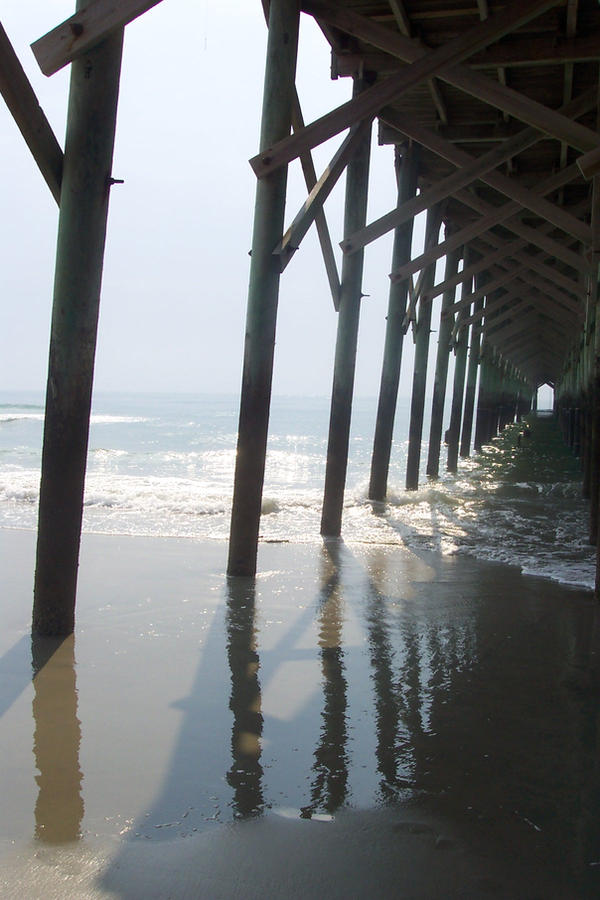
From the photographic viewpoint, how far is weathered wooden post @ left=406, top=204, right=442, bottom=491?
33.2ft

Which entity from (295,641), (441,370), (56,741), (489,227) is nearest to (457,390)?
(441,370)

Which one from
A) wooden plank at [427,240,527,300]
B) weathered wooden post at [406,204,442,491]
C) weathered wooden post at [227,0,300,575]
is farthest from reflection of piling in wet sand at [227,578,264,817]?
weathered wooden post at [406,204,442,491]

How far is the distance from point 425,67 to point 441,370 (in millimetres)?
8238

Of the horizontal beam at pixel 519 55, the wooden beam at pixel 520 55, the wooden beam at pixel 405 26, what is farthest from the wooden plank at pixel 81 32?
the horizontal beam at pixel 519 55

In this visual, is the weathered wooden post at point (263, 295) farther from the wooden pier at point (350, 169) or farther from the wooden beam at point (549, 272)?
the wooden beam at point (549, 272)

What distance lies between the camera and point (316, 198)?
4922 mm

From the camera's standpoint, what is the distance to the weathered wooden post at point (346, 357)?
21.6 ft

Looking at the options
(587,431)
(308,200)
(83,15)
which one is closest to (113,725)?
(83,15)

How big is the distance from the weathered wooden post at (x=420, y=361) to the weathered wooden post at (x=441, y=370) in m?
1.23

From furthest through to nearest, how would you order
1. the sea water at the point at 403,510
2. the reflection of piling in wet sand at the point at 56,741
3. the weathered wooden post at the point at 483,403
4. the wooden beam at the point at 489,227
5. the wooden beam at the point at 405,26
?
the weathered wooden post at the point at 483,403 < the wooden beam at the point at 489,227 < the sea water at the point at 403,510 < the wooden beam at the point at 405,26 < the reflection of piling in wet sand at the point at 56,741

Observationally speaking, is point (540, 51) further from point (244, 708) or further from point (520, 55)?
point (244, 708)

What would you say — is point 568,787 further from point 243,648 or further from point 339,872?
point 243,648

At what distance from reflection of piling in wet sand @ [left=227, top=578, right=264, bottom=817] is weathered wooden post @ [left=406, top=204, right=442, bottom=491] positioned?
6.66m

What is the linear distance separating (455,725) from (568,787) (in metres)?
0.47
